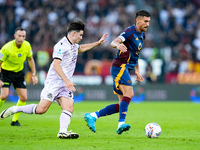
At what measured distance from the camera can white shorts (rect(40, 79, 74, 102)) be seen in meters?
7.52

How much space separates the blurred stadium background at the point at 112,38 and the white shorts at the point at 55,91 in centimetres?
1218

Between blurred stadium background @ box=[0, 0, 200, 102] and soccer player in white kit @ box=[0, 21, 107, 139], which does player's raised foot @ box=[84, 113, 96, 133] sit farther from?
blurred stadium background @ box=[0, 0, 200, 102]

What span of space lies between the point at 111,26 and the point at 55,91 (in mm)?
15977

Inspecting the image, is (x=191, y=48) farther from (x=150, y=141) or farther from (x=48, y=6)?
(x=150, y=141)

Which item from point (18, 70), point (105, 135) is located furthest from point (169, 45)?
point (105, 135)

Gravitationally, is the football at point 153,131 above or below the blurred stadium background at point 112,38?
below

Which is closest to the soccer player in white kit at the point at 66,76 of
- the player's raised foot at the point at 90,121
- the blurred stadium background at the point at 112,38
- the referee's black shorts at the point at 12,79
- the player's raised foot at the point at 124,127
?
the player's raised foot at the point at 90,121

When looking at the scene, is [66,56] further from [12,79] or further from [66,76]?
[12,79]

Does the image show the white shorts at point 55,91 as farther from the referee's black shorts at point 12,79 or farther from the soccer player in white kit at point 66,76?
the referee's black shorts at point 12,79

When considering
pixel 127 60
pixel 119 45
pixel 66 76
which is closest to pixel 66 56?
pixel 66 76

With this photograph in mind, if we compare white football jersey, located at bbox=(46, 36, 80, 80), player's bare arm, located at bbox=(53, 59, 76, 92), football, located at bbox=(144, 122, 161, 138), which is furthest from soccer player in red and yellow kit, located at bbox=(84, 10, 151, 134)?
player's bare arm, located at bbox=(53, 59, 76, 92)

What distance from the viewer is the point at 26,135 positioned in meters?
7.94

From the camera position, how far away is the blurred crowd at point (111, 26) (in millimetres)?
20781

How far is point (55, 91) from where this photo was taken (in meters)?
7.51
